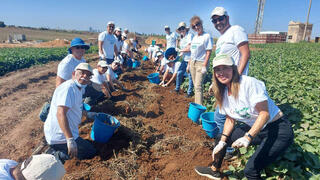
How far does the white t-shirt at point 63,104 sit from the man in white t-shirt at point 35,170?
1037 millimetres

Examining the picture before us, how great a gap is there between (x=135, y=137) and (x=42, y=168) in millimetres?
2085

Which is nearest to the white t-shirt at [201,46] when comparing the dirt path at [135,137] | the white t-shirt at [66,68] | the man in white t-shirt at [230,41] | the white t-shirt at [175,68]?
the man in white t-shirt at [230,41]

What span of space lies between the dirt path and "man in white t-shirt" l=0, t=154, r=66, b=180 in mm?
1175

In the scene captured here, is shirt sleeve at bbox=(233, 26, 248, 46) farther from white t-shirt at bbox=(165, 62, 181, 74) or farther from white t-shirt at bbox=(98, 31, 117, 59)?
white t-shirt at bbox=(98, 31, 117, 59)

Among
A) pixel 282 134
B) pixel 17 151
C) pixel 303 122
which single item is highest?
pixel 282 134

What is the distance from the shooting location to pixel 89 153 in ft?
9.41

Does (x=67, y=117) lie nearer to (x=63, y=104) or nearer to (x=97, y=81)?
(x=63, y=104)

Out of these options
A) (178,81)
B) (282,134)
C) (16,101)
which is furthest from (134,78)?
(282,134)

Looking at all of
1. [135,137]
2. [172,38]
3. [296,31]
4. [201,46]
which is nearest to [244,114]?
[135,137]

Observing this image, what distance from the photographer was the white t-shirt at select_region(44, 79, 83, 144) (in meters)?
2.45

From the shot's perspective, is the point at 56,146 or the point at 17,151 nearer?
the point at 56,146

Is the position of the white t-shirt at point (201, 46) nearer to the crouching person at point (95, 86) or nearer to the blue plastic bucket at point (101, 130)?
the crouching person at point (95, 86)

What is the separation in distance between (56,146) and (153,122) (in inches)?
72.0

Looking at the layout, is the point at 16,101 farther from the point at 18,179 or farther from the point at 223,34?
the point at 223,34
